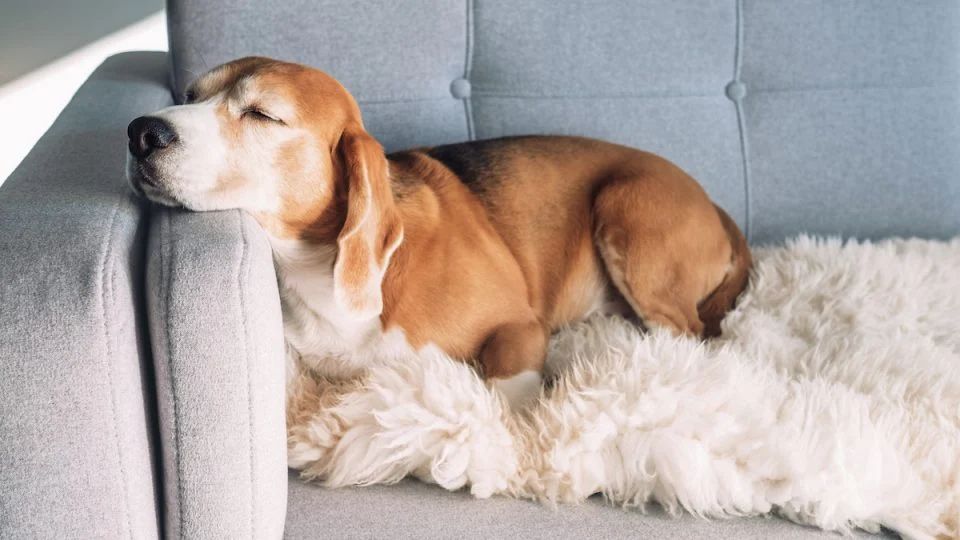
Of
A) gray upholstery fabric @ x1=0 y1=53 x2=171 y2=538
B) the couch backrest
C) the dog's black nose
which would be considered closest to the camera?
gray upholstery fabric @ x1=0 y1=53 x2=171 y2=538

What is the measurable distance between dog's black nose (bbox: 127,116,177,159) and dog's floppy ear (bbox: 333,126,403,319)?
0.99 ft

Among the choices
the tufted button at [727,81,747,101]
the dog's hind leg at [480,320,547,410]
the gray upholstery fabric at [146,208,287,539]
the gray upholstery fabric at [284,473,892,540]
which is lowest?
the gray upholstery fabric at [284,473,892,540]

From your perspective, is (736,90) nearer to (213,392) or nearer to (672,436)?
(672,436)

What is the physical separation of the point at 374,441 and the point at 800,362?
0.87 metres

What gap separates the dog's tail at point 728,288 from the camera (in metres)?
1.97

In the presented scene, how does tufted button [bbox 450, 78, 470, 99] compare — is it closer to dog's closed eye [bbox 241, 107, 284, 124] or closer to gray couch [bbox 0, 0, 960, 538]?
gray couch [bbox 0, 0, 960, 538]

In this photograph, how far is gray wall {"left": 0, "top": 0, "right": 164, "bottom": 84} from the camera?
2.68 meters

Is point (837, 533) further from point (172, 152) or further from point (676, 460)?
point (172, 152)

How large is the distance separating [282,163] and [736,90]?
1.42 m

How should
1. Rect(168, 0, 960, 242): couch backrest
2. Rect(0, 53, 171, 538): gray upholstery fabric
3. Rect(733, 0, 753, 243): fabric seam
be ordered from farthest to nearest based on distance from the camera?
Rect(733, 0, 753, 243): fabric seam, Rect(168, 0, 960, 242): couch backrest, Rect(0, 53, 171, 538): gray upholstery fabric

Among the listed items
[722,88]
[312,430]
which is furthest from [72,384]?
[722,88]

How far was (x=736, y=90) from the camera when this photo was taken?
232 centimetres

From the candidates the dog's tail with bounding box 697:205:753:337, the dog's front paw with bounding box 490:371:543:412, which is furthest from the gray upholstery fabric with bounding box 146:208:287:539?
the dog's tail with bounding box 697:205:753:337

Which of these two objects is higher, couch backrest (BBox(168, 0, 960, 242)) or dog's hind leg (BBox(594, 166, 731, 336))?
couch backrest (BBox(168, 0, 960, 242))
